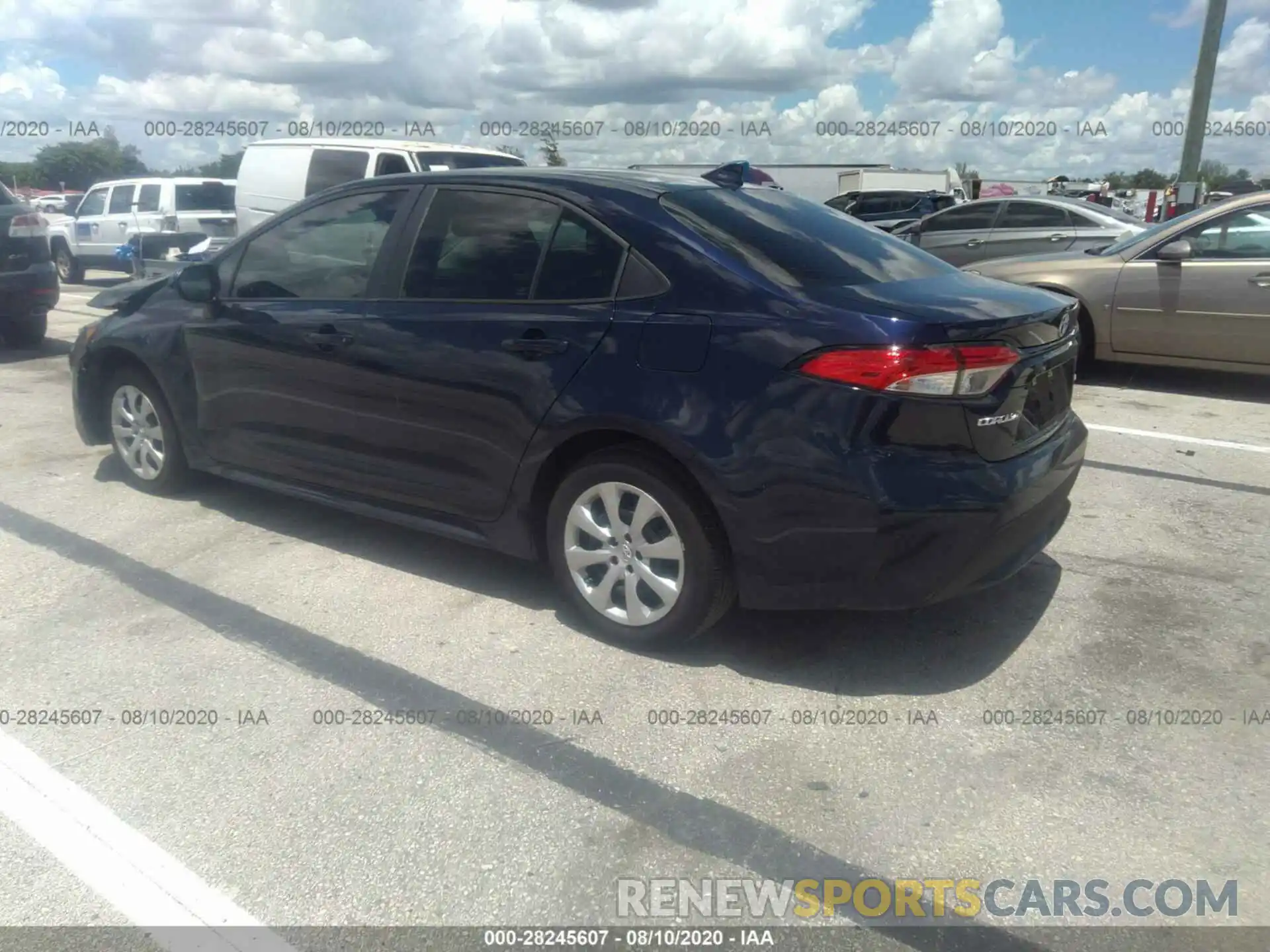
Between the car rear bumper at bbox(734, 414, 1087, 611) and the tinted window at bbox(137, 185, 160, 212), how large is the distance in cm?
1691

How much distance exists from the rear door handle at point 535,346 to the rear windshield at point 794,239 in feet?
1.99

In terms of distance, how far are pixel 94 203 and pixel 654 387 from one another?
1846cm

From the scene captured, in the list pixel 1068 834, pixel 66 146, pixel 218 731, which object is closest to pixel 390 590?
pixel 218 731

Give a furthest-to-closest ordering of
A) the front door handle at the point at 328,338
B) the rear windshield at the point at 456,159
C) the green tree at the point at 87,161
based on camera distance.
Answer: the green tree at the point at 87,161 < the rear windshield at the point at 456,159 < the front door handle at the point at 328,338

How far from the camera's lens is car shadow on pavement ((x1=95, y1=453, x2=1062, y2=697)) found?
3699 mm

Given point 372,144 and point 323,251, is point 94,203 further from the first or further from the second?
point 323,251

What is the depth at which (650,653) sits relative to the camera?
12.7 ft

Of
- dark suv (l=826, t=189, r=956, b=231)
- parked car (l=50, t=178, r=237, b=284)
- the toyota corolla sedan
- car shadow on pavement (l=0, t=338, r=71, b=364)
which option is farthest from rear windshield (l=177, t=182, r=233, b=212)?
dark suv (l=826, t=189, r=956, b=231)

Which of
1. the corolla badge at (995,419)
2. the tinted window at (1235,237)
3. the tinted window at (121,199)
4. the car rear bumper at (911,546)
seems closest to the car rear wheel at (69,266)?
the tinted window at (121,199)

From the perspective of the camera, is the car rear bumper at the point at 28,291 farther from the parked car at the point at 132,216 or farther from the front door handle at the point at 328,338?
the parked car at the point at 132,216

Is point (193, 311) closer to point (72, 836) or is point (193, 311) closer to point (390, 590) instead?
point (390, 590)

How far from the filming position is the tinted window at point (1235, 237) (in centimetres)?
779

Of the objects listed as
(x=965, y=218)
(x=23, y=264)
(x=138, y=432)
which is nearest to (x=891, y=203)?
(x=965, y=218)

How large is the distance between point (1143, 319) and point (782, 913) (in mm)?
6863
